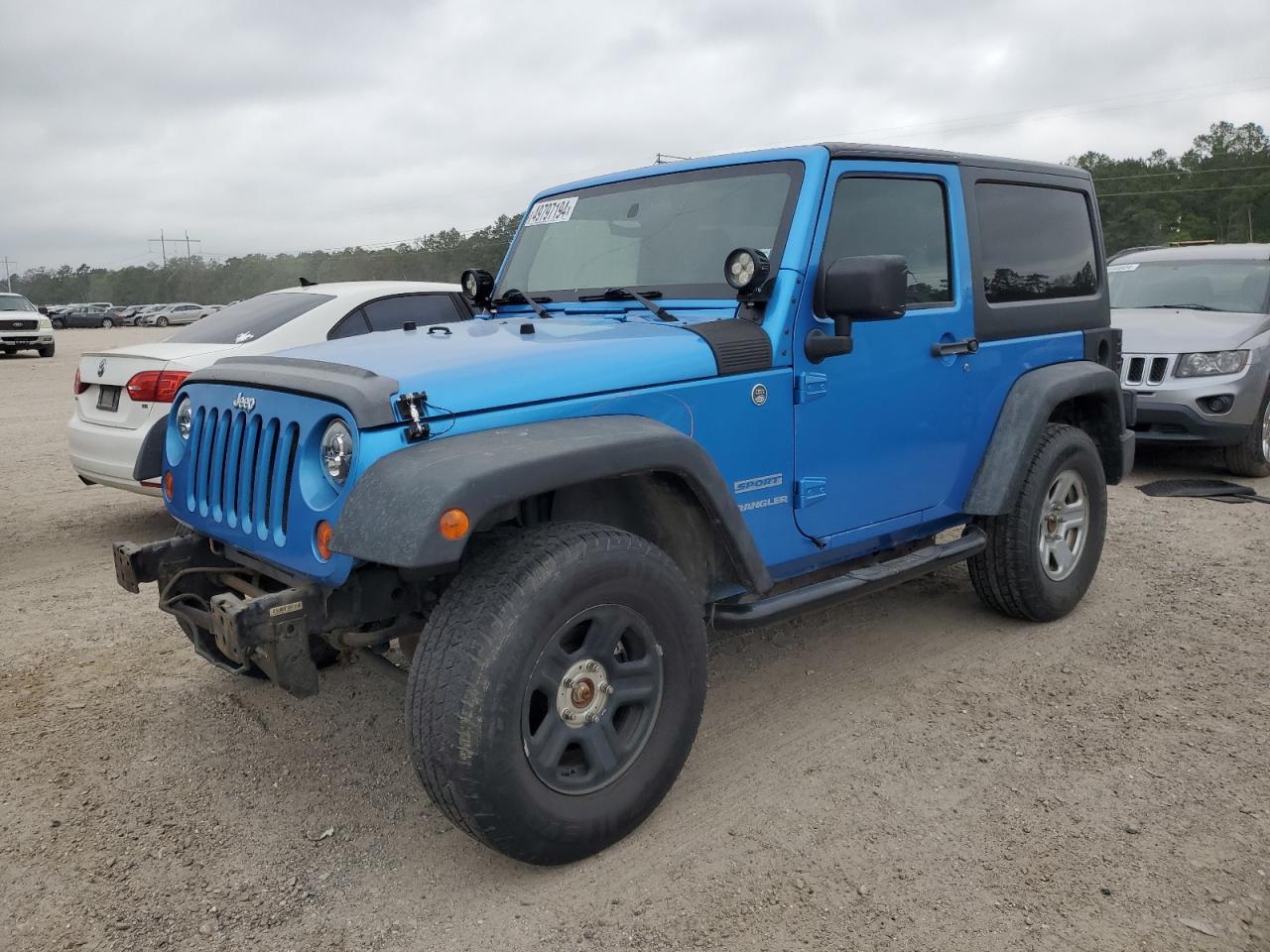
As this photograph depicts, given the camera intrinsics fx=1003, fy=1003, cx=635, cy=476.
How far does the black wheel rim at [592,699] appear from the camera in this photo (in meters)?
2.86

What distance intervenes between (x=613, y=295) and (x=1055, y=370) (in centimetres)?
220

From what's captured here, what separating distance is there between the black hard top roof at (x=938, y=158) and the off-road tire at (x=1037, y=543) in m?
1.24

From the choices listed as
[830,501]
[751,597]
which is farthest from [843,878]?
[830,501]

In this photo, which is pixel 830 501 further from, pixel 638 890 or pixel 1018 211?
pixel 1018 211

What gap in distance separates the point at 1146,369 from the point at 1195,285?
166 cm

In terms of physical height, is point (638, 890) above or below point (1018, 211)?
below

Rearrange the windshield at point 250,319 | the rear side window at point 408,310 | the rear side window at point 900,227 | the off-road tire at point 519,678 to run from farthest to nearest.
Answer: the rear side window at point 408,310
the windshield at point 250,319
the rear side window at point 900,227
the off-road tire at point 519,678

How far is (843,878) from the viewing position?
289 centimetres

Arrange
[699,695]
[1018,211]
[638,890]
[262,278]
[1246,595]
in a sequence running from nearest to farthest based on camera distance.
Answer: [638,890] < [699,695] < [1018,211] < [1246,595] < [262,278]

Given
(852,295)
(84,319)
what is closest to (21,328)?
(852,295)

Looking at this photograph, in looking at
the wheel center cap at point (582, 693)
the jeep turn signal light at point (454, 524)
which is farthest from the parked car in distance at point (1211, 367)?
the jeep turn signal light at point (454, 524)

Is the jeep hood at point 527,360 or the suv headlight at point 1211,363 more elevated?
the jeep hood at point 527,360

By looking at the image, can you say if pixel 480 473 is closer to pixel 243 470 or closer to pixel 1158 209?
pixel 243 470

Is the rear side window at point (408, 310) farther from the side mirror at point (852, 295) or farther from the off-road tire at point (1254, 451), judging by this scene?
the off-road tire at point (1254, 451)
